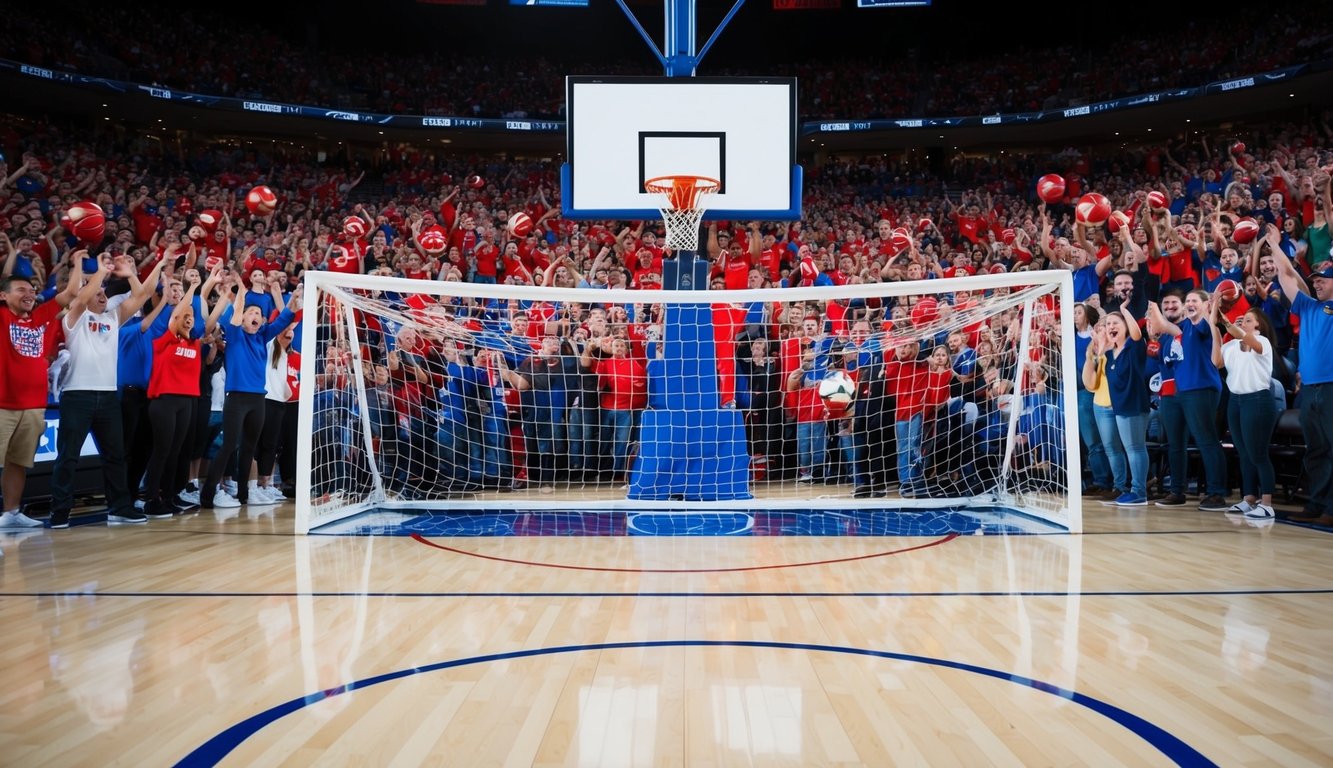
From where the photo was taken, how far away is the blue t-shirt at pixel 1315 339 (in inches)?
249

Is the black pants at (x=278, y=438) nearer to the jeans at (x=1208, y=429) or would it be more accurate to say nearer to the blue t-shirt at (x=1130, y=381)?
the blue t-shirt at (x=1130, y=381)

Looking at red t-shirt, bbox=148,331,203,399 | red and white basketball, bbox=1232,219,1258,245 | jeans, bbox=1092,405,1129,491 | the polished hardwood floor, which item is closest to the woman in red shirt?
red t-shirt, bbox=148,331,203,399

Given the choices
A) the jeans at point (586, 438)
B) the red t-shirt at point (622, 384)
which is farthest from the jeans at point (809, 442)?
the jeans at point (586, 438)

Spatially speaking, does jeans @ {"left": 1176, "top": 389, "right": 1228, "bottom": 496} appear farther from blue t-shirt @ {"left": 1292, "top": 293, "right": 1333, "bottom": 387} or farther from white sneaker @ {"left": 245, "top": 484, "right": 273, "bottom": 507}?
white sneaker @ {"left": 245, "top": 484, "right": 273, "bottom": 507}

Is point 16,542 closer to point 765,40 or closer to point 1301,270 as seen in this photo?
point 1301,270

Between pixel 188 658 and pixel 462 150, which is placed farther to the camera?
pixel 462 150

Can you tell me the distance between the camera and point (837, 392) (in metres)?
7.94

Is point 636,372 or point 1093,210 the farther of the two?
point 636,372

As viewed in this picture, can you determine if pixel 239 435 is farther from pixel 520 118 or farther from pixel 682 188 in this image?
pixel 520 118

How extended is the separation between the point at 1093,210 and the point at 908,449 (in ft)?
9.63

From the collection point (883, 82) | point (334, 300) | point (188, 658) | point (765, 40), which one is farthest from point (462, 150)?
point (188, 658)

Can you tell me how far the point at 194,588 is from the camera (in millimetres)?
4398

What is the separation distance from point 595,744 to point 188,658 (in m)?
1.78

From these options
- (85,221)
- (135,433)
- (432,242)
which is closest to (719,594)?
(135,433)
